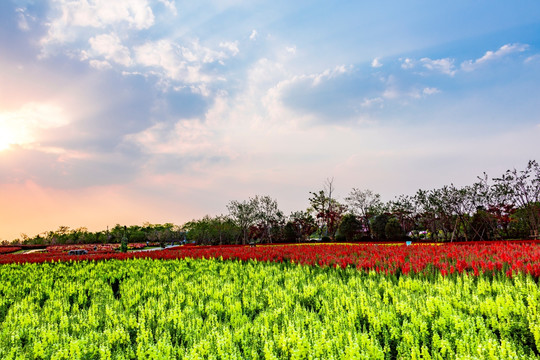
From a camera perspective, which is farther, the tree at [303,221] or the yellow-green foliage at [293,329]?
the tree at [303,221]

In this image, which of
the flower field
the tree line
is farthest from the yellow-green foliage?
the tree line

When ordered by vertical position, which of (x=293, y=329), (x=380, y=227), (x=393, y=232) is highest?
(x=293, y=329)

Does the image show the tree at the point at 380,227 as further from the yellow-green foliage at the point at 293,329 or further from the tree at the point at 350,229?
the yellow-green foliage at the point at 293,329

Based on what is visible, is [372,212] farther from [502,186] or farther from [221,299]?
[221,299]

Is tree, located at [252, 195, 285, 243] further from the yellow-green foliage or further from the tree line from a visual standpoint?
the yellow-green foliage

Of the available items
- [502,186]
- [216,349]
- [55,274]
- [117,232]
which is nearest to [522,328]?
[216,349]

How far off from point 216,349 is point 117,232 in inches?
2501

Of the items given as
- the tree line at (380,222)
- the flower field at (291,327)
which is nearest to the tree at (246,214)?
the tree line at (380,222)

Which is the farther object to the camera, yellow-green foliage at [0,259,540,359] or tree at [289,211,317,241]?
tree at [289,211,317,241]

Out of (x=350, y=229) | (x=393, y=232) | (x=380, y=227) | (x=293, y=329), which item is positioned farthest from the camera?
(x=380, y=227)

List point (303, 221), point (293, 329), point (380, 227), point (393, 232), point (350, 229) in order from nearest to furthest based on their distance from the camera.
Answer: point (293, 329) < point (393, 232) < point (350, 229) < point (380, 227) < point (303, 221)

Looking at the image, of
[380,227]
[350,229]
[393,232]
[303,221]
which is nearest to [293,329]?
[350,229]

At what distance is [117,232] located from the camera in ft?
195

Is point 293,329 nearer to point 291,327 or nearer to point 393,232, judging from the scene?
point 291,327
